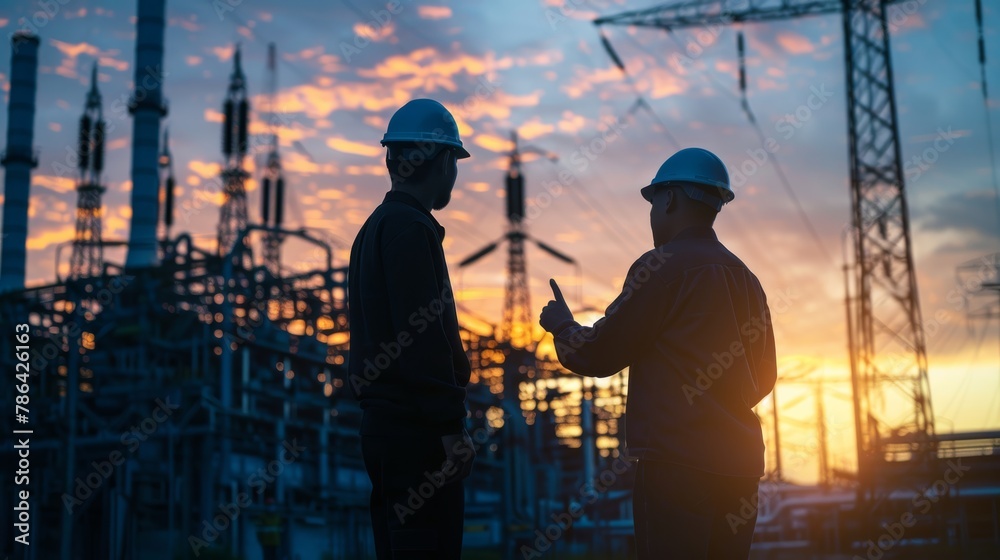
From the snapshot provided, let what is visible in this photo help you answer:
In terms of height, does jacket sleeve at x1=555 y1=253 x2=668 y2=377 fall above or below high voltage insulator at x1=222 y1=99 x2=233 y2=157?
below

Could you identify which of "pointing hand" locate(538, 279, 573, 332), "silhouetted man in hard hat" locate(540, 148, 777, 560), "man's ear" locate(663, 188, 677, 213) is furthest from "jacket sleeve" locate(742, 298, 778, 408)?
"pointing hand" locate(538, 279, 573, 332)

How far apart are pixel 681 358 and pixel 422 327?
86cm

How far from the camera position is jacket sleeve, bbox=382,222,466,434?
342 centimetres

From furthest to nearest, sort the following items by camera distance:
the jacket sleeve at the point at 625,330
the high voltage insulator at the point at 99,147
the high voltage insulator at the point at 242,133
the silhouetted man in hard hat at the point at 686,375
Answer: the high voltage insulator at the point at 99,147 < the high voltage insulator at the point at 242,133 < the jacket sleeve at the point at 625,330 < the silhouetted man in hard hat at the point at 686,375

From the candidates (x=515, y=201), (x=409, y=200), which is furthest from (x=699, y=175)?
(x=515, y=201)

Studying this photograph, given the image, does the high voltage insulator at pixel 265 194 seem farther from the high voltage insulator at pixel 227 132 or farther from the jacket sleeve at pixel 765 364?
the jacket sleeve at pixel 765 364

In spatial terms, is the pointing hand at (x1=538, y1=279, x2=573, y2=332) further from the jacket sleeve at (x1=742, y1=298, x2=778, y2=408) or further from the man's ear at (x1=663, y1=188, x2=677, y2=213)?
the jacket sleeve at (x1=742, y1=298, x2=778, y2=408)

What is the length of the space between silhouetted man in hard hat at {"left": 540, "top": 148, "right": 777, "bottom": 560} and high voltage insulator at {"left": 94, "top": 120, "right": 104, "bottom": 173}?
240ft

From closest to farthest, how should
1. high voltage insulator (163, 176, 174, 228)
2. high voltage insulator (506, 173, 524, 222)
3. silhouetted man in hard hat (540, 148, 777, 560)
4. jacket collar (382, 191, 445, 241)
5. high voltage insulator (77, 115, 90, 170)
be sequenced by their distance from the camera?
silhouetted man in hard hat (540, 148, 777, 560), jacket collar (382, 191, 445, 241), high voltage insulator (506, 173, 524, 222), high voltage insulator (77, 115, 90, 170), high voltage insulator (163, 176, 174, 228)

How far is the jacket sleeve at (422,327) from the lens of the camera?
342cm

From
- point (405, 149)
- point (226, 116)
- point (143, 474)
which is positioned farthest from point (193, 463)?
point (226, 116)

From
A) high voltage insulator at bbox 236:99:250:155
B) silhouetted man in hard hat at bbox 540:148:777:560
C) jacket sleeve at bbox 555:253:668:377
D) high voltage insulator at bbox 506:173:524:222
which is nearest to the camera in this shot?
silhouetted man in hard hat at bbox 540:148:777:560

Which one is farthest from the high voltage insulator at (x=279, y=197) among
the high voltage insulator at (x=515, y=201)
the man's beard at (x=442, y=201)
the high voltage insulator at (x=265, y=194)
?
the man's beard at (x=442, y=201)

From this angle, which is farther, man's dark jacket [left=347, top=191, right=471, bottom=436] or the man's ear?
the man's ear
